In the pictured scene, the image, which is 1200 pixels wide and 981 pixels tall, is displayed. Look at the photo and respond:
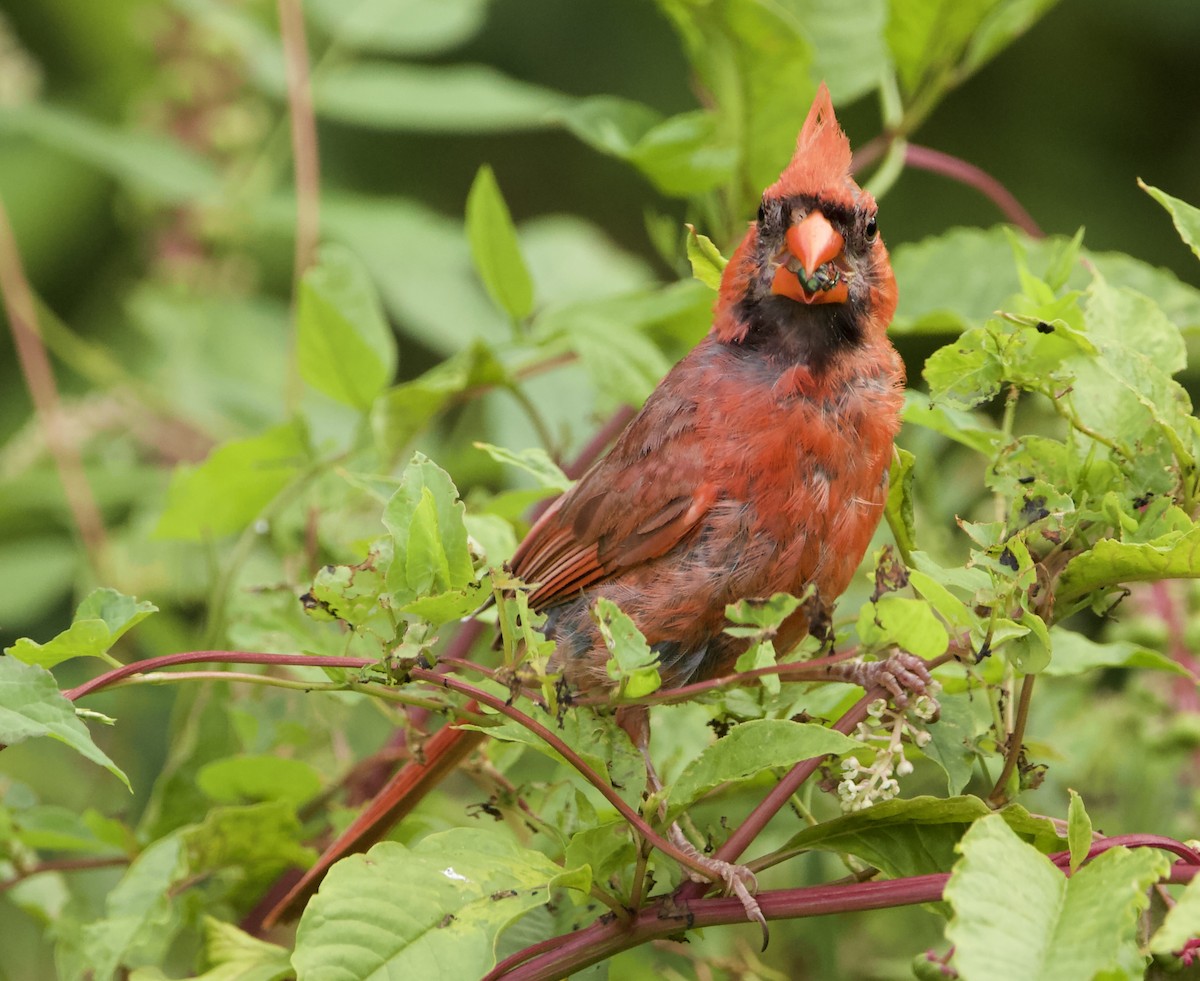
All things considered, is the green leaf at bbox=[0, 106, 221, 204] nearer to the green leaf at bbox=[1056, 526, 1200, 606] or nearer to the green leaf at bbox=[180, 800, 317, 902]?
the green leaf at bbox=[180, 800, 317, 902]

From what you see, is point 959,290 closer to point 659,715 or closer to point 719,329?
point 719,329

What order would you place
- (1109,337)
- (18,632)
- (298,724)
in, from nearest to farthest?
(1109,337), (298,724), (18,632)

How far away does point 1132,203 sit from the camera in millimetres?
4625

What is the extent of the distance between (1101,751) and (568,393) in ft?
4.23

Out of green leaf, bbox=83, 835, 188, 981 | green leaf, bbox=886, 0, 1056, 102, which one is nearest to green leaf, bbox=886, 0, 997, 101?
green leaf, bbox=886, 0, 1056, 102

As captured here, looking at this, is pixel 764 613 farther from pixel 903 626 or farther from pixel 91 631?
pixel 91 631

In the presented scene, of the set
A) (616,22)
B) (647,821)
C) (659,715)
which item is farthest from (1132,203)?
(647,821)

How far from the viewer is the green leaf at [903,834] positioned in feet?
4.25

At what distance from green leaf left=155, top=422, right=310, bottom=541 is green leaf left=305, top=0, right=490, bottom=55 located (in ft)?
4.82

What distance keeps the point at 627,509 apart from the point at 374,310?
0.49m

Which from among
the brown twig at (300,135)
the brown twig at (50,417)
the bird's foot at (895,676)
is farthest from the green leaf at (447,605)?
the brown twig at (50,417)

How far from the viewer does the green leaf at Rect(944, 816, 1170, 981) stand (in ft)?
3.37

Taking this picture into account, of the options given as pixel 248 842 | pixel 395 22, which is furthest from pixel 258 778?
pixel 395 22

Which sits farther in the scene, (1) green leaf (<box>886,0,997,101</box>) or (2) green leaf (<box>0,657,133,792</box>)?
(1) green leaf (<box>886,0,997,101</box>)
